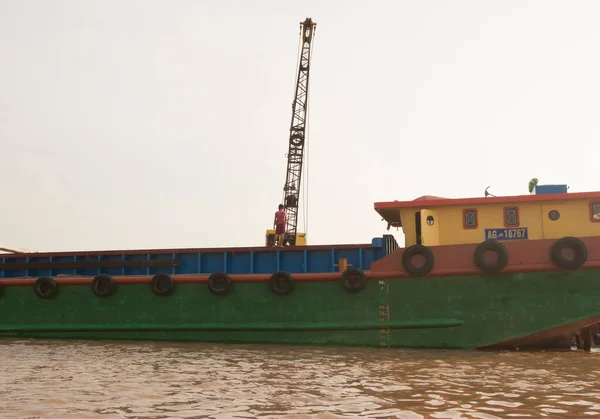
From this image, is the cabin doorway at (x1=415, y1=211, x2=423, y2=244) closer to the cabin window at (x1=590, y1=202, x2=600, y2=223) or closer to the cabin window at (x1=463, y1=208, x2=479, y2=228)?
the cabin window at (x1=463, y1=208, x2=479, y2=228)

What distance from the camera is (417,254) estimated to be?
893 centimetres

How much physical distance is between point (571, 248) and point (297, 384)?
547cm

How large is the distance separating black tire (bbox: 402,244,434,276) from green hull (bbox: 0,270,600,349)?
0.63 ft

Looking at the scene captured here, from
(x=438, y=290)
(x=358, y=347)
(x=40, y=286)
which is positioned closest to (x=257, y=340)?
(x=358, y=347)

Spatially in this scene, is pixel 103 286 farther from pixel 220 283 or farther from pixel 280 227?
pixel 280 227

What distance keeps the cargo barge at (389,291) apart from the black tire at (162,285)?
0.02 metres

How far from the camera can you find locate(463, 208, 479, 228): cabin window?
9.34m

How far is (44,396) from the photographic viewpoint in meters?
4.82

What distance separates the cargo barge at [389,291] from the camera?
8.55 metres

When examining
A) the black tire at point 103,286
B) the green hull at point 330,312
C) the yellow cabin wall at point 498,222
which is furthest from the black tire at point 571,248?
the black tire at point 103,286

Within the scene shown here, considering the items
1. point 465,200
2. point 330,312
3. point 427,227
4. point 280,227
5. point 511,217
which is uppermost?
point 465,200

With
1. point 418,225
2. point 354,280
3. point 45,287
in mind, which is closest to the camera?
point 354,280

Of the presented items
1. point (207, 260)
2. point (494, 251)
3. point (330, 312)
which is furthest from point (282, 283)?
point (494, 251)

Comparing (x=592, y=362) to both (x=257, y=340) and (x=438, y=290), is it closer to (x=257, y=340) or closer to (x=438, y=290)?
(x=438, y=290)
